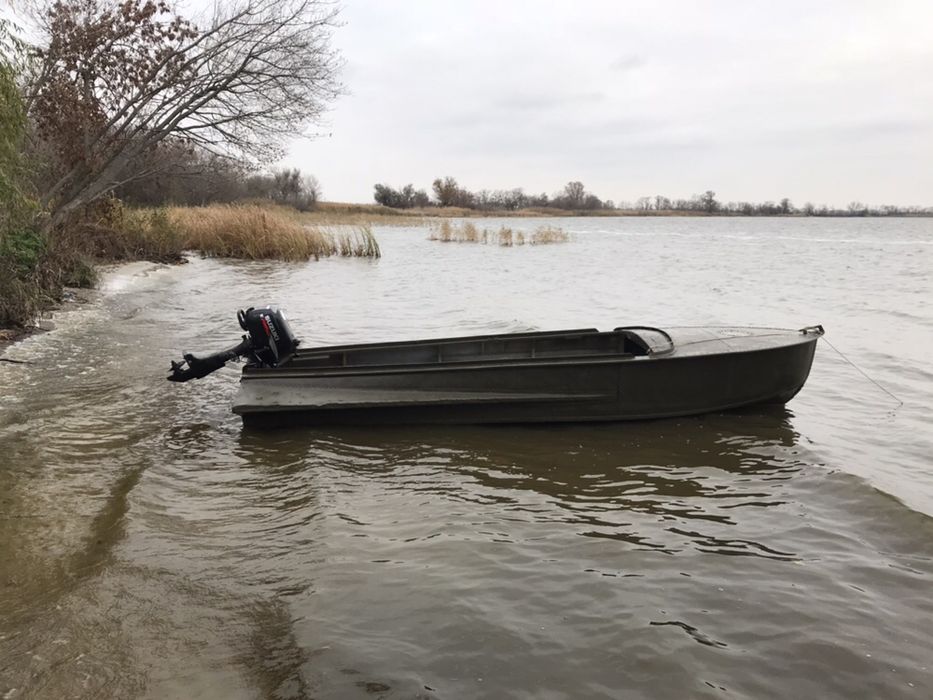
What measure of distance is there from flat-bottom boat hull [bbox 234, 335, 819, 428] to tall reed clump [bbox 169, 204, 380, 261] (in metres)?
19.9

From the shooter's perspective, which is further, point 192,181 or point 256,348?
point 192,181

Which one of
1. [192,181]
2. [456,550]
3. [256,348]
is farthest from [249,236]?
[456,550]

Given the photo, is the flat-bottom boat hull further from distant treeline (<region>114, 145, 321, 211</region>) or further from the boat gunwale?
distant treeline (<region>114, 145, 321, 211</region>)

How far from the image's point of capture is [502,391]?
5.99m

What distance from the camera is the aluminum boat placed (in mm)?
5941

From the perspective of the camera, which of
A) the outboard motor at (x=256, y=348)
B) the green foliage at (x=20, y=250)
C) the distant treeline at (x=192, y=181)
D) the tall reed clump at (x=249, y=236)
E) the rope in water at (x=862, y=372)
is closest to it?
the outboard motor at (x=256, y=348)

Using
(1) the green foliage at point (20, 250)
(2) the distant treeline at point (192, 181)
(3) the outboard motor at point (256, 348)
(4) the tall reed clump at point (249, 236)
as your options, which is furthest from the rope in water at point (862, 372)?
(4) the tall reed clump at point (249, 236)

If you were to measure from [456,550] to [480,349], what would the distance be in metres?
3.11

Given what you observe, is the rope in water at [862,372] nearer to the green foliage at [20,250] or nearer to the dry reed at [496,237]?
the green foliage at [20,250]

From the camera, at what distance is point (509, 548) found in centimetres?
393

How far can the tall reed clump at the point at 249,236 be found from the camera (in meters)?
24.7

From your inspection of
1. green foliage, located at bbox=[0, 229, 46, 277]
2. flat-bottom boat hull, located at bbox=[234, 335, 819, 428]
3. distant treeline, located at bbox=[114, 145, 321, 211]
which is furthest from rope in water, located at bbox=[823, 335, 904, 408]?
distant treeline, located at bbox=[114, 145, 321, 211]

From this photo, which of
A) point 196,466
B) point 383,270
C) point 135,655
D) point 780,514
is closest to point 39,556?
point 135,655

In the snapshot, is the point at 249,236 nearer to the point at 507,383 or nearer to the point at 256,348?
the point at 256,348
